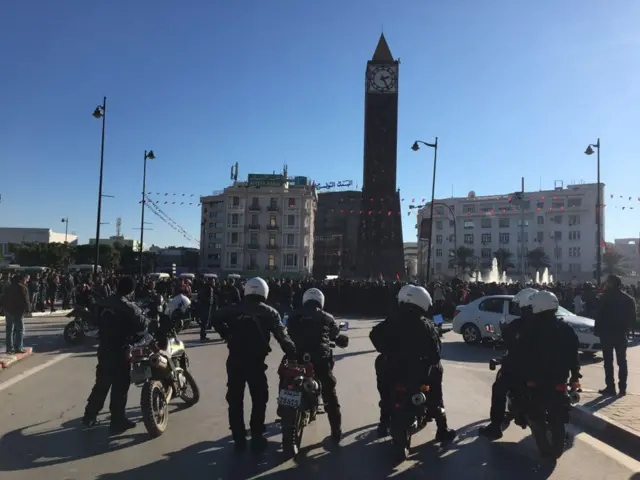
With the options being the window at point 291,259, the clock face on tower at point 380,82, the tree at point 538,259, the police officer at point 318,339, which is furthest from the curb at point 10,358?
the tree at point 538,259

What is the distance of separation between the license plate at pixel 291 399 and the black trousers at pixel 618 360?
533 cm

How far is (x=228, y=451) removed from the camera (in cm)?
531

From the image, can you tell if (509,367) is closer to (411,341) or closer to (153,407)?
(411,341)

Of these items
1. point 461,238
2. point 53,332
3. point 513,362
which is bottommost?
point 53,332

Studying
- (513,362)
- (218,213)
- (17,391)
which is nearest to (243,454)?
(513,362)

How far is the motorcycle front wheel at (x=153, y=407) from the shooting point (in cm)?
558

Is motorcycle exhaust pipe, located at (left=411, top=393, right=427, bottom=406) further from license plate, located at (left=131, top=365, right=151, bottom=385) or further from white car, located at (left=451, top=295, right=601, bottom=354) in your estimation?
white car, located at (left=451, top=295, right=601, bottom=354)

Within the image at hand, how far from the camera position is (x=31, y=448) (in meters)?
5.29

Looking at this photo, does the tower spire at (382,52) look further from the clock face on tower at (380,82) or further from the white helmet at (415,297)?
the white helmet at (415,297)

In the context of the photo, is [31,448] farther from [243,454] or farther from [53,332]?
[53,332]

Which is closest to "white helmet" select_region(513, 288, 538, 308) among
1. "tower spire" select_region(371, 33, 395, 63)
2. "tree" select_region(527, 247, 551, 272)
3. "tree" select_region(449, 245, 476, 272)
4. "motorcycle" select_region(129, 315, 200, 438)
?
"motorcycle" select_region(129, 315, 200, 438)

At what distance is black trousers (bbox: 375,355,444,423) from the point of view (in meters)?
5.08

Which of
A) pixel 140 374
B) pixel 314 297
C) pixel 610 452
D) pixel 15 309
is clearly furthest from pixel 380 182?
pixel 140 374

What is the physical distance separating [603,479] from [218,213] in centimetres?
8615
